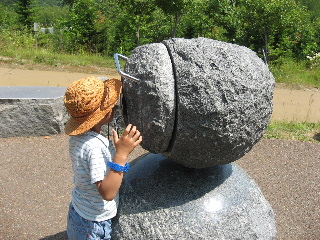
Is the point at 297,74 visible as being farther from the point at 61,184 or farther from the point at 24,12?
the point at 24,12

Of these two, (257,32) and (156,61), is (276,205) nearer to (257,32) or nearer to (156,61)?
(156,61)

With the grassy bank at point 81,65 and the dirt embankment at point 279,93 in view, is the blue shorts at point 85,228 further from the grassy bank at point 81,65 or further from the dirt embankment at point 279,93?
the grassy bank at point 81,65

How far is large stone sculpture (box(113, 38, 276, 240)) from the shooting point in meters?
2.42

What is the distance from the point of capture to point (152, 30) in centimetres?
1720

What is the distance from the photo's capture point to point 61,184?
16.3 ft

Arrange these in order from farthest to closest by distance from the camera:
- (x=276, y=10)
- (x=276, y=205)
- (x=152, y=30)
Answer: (x=152, y=30) → (x=276, y=10) → (x=276, y=205)

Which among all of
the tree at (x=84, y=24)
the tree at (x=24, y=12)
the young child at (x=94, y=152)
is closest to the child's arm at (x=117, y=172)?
the young child at (x=94, y=152)

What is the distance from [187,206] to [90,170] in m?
0.85

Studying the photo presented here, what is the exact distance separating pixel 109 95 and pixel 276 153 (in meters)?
4.44

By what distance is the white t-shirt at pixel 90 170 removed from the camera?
221 centimetres

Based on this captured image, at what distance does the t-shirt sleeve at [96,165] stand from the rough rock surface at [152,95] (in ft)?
1.31

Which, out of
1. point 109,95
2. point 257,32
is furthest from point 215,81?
point 257,32

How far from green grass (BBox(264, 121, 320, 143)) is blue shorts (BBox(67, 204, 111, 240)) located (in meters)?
4.85

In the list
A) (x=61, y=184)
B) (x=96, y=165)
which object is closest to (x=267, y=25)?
(x=61, y=184)
